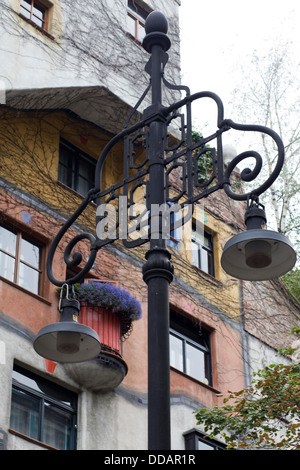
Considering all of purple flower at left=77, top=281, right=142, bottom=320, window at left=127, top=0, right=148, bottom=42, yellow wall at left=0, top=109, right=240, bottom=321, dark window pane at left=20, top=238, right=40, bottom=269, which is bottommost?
purple flower at left=77, top=281, right=142, bottom=320

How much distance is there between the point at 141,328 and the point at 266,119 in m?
13.3

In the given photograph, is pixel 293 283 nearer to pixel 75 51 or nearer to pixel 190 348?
pixel 190 348

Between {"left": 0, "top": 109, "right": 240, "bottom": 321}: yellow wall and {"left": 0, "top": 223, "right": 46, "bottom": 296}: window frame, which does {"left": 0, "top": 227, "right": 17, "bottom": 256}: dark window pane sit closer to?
{"left": 0, "top": 223, "right": 46, "bottom": 296}: window frame

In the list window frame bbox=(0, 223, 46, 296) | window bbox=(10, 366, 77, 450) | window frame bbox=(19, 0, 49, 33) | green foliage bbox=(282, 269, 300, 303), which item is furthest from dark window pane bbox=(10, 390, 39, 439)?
green foliage bbox=(282, 269, 300, 303)

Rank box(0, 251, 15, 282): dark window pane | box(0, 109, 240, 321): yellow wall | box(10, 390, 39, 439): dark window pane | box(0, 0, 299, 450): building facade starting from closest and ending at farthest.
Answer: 1. box(10, 390, 39, 439): dark window pane
2. box(0, 0, 299, 450): building facade
3. box(0, 251, 15, 282): dark window pane
4. box(0, 109, 240, 321): yellow wall

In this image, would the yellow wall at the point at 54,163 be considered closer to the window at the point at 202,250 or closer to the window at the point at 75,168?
the window at the point at 75,168

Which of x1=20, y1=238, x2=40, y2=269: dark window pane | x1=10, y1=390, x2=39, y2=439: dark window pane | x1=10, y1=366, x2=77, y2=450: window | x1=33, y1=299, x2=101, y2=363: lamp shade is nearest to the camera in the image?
x1=33, y1=299, x2=101, y2=363: lamp shade

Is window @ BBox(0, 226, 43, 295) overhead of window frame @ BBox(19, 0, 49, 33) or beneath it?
beneath

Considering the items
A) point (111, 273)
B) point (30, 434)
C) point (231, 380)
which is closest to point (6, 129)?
point (111, 273)

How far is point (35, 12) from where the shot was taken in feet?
61.2

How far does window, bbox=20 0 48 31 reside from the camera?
725 inches

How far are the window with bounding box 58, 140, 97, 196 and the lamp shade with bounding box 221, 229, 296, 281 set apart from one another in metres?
11.0

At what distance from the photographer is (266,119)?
30.0 m

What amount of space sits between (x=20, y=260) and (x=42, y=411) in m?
2.84
